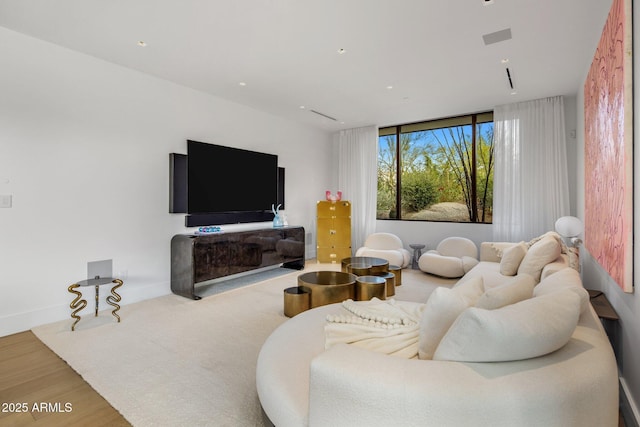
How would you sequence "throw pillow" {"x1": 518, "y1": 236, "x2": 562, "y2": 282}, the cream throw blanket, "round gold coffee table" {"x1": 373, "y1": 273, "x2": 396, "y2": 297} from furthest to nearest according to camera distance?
"round gold coffee table" {"x1": 373, "y1": 273, "x2": 396, "y2": 297}
"throw pillow" {"x1": 518, "y1": 236, "x2": 562, "y2": 282}
the cream throw blanket

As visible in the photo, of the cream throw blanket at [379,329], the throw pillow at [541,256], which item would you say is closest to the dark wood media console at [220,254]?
the cream throw blanket at [379,329]

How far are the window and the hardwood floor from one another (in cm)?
556

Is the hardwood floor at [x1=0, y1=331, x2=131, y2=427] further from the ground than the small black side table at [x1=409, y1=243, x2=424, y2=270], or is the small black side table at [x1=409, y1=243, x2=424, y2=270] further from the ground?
the small black side table at [x1=409, y1=243, x2=424, y2=270]

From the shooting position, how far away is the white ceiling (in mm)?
2555

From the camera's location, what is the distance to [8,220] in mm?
2906

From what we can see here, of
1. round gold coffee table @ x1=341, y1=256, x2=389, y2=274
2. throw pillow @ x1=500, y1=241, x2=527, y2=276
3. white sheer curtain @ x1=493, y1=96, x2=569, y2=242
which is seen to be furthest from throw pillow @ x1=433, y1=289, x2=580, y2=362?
white sheer curtain @ x1=493, y1=96, x2=569, y2=242

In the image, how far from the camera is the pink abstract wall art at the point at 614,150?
5.78 ft

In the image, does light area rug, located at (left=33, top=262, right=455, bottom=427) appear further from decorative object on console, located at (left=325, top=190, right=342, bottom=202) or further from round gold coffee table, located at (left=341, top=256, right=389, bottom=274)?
decorative object on console, located at (left=325, top=190, right=342, bottom=202)

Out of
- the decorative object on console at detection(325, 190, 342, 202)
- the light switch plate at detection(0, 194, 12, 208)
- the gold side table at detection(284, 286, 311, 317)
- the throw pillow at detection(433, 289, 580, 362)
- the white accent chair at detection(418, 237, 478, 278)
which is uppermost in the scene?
the decorative object on console at detection(325, 190, 342, 202)

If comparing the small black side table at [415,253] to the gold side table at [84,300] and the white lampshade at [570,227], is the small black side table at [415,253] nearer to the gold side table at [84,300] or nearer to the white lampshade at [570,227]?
the white lampshade at [570,227]

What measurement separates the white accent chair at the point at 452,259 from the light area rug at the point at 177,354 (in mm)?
1004

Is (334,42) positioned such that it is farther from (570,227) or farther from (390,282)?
(570,227)

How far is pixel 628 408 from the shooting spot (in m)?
1.78

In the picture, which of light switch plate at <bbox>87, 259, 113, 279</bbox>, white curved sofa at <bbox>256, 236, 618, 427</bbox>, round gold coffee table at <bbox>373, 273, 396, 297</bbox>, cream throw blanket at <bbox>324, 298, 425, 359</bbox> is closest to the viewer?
white curved sofa at <bbox>256, 236, 618, 427</bbox>
